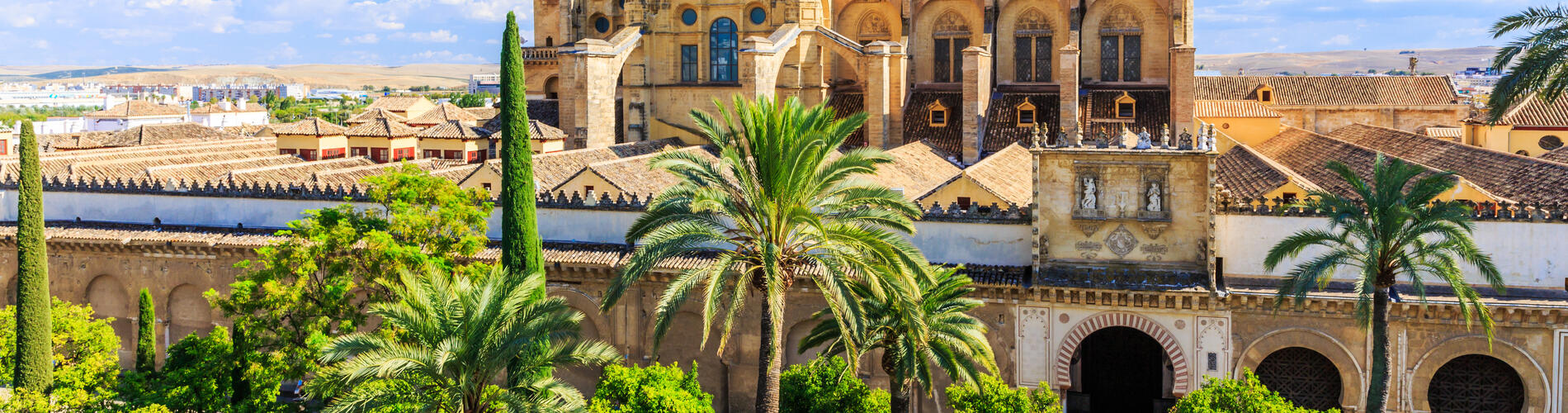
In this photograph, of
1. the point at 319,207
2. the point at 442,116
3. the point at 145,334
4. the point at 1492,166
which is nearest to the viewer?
the point at 145,334

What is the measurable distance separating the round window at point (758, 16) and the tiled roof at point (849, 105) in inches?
127

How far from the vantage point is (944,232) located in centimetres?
2400

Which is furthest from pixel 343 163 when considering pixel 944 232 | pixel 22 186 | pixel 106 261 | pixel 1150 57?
pixel 1150 57

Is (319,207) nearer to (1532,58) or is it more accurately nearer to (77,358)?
(77,358)

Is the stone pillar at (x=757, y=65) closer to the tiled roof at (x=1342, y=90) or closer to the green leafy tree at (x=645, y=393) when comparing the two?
the green leafy tree at (x=645, y=393)

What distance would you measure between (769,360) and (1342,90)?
55078 mm

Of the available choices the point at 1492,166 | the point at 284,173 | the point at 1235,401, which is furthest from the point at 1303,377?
the point at 284,173

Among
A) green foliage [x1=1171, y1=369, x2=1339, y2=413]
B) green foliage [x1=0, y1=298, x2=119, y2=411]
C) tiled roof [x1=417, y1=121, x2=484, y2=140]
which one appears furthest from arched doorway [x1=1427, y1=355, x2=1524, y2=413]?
tiled roof [x1=417, y1=121, x2=484, y2=140]

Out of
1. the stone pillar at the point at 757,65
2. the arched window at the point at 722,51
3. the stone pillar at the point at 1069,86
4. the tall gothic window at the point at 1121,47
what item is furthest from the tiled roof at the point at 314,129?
the tall gothic window at the point at 1121,47

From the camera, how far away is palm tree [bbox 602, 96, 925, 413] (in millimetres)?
17766

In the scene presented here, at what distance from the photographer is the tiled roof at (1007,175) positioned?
27391mm

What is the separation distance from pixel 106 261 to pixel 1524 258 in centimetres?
2736

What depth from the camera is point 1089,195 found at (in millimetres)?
22672

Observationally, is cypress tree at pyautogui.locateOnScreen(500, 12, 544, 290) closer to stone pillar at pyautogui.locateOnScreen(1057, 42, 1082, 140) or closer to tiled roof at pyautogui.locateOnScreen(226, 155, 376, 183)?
tiled roof at pyautogui.locateOnScreen(226, 155, 376, 183)
